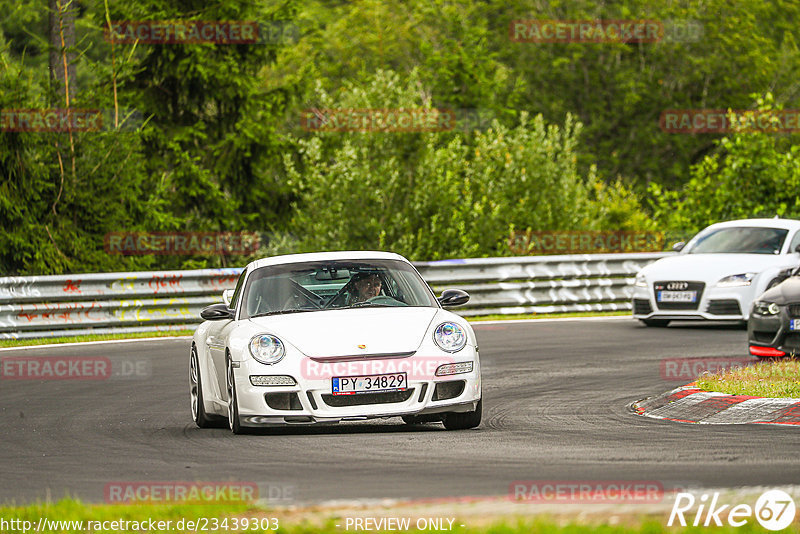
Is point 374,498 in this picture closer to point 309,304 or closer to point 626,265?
point 309,304

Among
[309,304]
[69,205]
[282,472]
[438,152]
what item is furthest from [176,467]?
[438,152]

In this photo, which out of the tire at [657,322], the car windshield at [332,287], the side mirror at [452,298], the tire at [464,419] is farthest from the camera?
the tire at [657,322]

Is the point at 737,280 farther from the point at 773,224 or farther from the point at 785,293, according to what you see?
the point at 785,293

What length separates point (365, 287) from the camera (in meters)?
10.8

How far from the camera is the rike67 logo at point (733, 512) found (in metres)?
5.80

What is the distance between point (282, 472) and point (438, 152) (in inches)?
851

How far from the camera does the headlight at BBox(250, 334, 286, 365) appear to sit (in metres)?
9.62

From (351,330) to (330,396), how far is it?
506 millimetres
